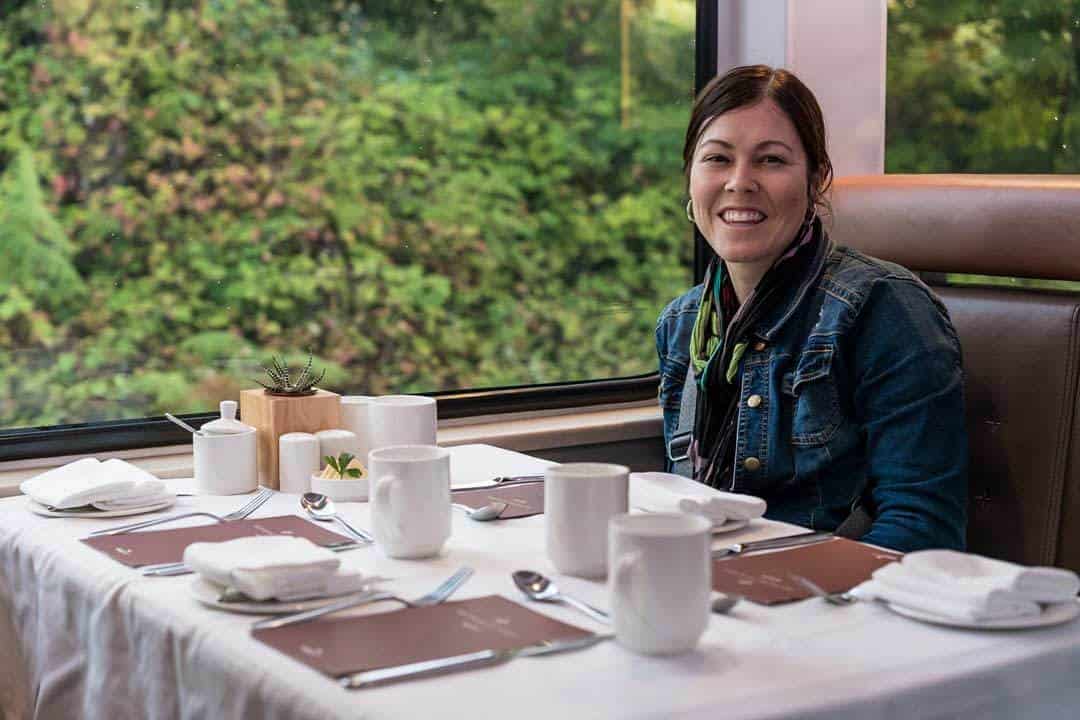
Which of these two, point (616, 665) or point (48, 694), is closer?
point (616, 665)

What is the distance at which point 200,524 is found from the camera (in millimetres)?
1705

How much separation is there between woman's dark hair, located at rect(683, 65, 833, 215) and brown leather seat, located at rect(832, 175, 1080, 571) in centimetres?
22

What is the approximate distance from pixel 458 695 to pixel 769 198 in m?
1.29

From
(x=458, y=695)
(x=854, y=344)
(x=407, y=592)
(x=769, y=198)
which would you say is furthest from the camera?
(x=769, y=198)

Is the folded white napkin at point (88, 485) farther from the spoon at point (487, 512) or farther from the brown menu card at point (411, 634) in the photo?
the brown menu card at point (411, 634)

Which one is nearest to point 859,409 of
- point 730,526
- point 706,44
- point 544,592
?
point 730,526

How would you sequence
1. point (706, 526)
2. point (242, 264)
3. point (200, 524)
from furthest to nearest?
1. point (242, 264)
2. point (200, 524)
3. point (706, 526)

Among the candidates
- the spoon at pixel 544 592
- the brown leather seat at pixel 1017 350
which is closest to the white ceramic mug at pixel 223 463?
the spoon at pixel 544 592

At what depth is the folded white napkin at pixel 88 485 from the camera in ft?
5.79

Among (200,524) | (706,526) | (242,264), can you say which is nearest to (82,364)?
(242,264)

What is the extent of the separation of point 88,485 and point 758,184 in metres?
1.09

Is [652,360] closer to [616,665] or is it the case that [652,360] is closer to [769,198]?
[769,198]

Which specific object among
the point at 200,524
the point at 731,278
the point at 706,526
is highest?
the point at 731,278

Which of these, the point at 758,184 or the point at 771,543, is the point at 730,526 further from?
the point at 758,184
